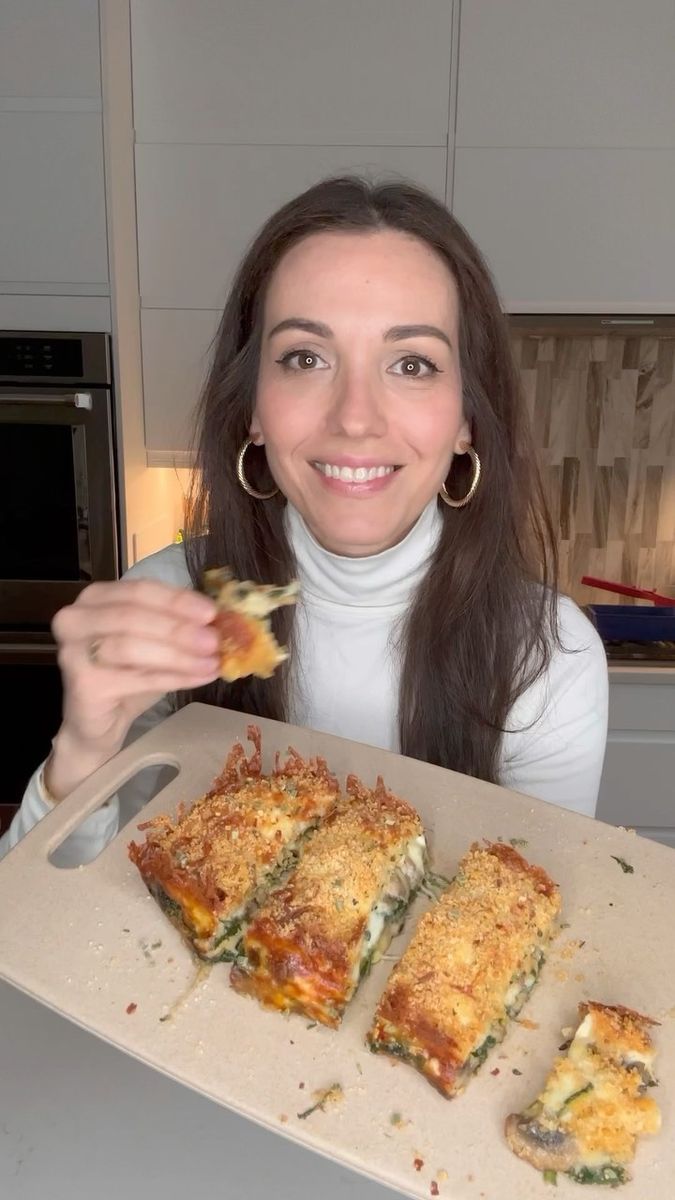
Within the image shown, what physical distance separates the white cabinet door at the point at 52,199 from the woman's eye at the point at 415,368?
164cm

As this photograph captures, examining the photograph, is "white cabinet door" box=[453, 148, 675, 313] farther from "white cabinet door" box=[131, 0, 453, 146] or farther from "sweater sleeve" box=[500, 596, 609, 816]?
"sweater sleeve" box=[500, 596, 609, 816]

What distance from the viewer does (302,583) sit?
58.4 inches

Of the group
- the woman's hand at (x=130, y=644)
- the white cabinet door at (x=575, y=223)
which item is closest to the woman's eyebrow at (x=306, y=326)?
the woman's hand at (x=130, y=644)

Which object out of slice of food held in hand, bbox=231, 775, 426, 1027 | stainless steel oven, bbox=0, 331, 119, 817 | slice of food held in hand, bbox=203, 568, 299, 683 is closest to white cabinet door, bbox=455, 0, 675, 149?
stainless steel oven, bbox=0, 331, 119, 817

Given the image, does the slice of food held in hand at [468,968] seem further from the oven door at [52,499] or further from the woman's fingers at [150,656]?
the oven door at [52,499]

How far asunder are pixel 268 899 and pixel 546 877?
1.03 ft

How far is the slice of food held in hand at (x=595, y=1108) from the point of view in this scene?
2.27 feet

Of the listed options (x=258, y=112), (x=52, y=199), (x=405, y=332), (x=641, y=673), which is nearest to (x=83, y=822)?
(x=405, y=332)

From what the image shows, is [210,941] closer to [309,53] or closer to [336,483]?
[336,483]

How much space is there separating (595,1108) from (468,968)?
6.9 inches

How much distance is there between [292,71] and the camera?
250 cm

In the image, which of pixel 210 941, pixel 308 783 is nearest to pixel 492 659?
pixel 308 783

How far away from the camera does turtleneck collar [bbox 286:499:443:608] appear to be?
4.62ft

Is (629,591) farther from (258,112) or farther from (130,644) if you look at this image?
(130,644)
